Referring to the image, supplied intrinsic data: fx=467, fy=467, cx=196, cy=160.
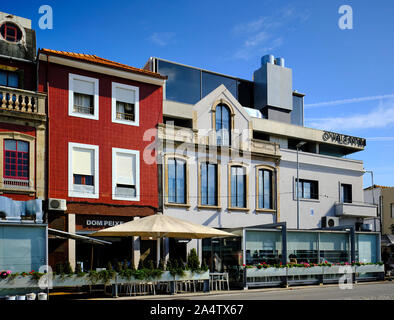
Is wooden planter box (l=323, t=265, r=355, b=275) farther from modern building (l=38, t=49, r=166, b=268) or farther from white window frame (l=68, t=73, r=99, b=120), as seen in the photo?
white window frame (l=68, t=73, r=99, b=120)

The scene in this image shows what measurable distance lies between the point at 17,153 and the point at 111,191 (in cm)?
478

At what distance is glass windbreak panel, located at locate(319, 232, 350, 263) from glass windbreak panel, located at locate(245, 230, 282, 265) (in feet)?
9.53

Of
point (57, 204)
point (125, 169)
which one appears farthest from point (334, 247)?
point (57, 204)

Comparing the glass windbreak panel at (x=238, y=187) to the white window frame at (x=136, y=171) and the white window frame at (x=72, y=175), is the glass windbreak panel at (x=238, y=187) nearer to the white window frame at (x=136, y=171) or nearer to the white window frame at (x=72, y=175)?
the white window frame at (x=136, y=171)

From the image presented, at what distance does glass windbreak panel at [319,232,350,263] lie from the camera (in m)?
25.1

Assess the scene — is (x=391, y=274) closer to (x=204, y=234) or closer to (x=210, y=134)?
(x=210, y=134)

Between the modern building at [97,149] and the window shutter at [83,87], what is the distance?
24 mm

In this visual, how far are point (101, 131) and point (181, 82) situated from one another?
1151 centimetres

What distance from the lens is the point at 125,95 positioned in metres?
24.4

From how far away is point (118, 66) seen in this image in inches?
934

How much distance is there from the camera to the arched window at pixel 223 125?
28.1 meters

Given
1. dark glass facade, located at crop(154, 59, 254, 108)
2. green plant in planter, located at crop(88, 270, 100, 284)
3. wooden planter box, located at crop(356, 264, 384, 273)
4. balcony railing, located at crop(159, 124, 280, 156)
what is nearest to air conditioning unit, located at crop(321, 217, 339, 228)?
balcony railing, located at crop(159, 124, 280, 156)

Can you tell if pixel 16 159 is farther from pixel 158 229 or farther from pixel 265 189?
pixel 265 189
